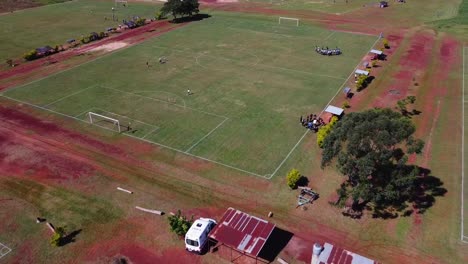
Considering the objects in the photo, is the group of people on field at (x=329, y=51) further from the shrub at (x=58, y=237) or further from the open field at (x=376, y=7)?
the shrub at (x=58, y=237)

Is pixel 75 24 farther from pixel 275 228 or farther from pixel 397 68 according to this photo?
pixel 275 228

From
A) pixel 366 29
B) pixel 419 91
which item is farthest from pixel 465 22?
pixel 419 91

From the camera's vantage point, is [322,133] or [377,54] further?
[377,54]

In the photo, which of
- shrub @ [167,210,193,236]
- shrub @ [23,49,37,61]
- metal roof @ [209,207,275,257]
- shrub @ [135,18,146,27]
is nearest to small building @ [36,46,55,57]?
shrub @ [23,49,37,61]

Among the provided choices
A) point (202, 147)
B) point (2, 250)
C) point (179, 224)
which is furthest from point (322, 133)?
point (2, 250)

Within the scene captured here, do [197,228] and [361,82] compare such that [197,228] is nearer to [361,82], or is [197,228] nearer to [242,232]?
[242,232]

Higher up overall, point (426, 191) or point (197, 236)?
point (197, 236)
